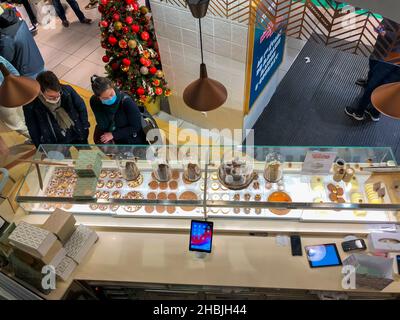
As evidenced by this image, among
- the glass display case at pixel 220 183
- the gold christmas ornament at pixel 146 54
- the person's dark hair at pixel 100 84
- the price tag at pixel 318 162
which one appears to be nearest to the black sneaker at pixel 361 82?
the glass display case at pixel 220 183

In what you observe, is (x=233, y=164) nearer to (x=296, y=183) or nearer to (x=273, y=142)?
(x=296, y=183)

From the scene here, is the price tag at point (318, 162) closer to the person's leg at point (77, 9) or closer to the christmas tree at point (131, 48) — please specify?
the christmas tree at point (131, 48)

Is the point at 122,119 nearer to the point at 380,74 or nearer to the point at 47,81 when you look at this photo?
the point at 47,81

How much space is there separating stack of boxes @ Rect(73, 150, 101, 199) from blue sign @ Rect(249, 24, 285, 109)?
2490 mm

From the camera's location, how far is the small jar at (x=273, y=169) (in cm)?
354

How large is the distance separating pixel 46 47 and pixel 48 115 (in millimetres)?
4191

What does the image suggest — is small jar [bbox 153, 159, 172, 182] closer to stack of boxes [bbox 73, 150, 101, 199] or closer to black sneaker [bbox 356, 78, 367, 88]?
stack of boxes [bbox 73, 150, 101, 199]

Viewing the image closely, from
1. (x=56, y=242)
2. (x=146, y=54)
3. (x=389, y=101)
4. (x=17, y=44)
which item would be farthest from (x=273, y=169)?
(x=17, y=44)

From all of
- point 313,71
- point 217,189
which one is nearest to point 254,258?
point 217,189

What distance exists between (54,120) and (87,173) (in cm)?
104

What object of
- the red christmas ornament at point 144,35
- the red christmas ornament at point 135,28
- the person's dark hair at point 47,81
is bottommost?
the red christmas ornament at point 144,35

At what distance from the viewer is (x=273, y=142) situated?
230 inches

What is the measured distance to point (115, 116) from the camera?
4.17 meters

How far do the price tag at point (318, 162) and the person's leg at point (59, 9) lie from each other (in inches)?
253
